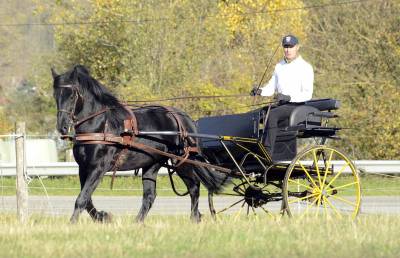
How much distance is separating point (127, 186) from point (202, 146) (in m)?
11.3

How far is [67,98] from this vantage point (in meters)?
13.0

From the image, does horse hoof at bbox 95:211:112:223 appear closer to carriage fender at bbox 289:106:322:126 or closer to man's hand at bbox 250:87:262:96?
man's hand at bbox 250:87:262:96

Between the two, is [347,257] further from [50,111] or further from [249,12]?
[50,111]

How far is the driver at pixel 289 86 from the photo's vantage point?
12.9 meters

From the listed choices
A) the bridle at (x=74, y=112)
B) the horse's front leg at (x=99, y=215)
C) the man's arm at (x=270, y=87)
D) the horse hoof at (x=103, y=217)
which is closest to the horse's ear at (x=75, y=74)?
the bridle at (x=74, y=112)

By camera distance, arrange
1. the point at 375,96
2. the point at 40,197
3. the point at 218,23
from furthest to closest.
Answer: the point at 218,23
the point at 375,96
the point at 40,197

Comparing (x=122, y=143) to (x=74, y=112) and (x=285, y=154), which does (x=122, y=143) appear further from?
(x=285, y=154)

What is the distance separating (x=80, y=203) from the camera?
12.7 meters

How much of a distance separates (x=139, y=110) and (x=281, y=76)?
229 cm

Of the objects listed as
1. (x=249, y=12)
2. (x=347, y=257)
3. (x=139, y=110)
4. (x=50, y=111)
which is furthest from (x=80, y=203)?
(x=50, y=111)

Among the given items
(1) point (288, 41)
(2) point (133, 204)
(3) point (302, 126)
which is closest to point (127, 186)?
(2) point (133, 204)

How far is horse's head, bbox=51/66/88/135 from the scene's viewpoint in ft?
41.8

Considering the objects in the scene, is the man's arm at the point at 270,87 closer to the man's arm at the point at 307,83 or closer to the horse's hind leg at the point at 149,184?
the man's arm at the point at 307,83

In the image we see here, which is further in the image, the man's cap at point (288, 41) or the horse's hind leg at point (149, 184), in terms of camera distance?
the horse's hind leg at point (149, 184)
